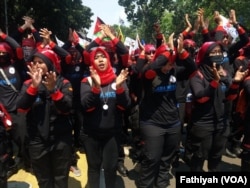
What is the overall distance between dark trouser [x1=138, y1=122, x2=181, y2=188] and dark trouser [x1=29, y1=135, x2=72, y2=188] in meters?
0.98

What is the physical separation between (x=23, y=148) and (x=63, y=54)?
1693mm

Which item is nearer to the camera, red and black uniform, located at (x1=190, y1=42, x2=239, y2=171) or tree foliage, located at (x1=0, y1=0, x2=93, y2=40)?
red and black uniform, located at (x1=190, y1=42, x2=239, y2=171)

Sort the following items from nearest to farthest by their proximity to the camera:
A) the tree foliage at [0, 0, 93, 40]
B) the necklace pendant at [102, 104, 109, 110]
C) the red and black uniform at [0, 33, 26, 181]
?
the necklace pendant at [102, 104, 109, 110], the red and black uniform at [0, 33, 26, 181], the tree foliage at [0, 0, 93, 40]

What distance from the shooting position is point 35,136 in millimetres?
4148

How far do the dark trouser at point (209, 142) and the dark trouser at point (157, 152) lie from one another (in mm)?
339

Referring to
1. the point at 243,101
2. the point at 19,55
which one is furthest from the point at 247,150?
the point at 19,55

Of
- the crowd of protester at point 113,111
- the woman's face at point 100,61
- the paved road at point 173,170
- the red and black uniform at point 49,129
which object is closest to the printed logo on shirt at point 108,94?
the crowd of protester at point 113,111

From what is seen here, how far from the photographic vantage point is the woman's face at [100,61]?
432cm

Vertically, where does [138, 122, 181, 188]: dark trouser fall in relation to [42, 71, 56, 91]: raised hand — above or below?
below

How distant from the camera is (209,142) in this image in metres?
4.80

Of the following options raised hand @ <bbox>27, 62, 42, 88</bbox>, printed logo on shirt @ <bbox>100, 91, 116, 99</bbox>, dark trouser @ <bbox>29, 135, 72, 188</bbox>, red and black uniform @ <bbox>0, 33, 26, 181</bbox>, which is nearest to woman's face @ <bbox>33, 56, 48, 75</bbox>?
raised hand @ <bbox>27, 62, 42, 88</bbox>

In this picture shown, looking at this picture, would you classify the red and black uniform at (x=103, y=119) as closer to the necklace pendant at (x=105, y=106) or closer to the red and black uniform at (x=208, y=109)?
the necklace pendant at (x=105, y=106)

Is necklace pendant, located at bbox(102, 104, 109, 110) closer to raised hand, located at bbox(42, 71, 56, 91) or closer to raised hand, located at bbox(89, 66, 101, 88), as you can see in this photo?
raised hand, located at bbox(89, 66, 101, 88)

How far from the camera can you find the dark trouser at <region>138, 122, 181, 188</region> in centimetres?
450
